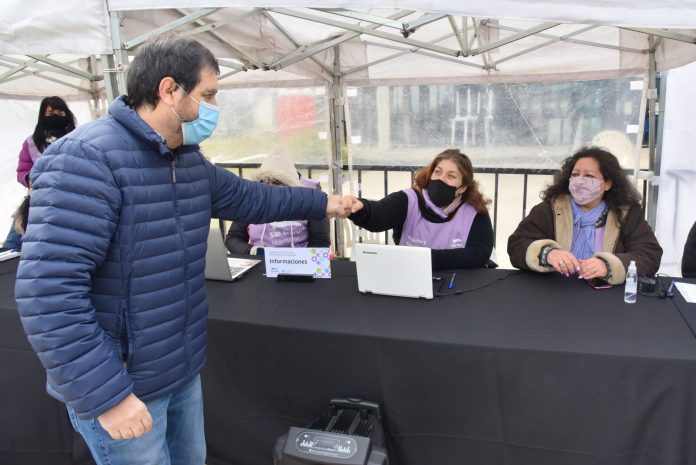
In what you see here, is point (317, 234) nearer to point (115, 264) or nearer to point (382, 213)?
point (382, 213)

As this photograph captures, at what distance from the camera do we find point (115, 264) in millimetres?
1062

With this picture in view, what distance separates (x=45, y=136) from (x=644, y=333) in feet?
12.8

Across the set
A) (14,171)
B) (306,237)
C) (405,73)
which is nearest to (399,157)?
(405,73)

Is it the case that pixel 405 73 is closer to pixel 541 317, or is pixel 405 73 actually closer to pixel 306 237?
pixel 306 237

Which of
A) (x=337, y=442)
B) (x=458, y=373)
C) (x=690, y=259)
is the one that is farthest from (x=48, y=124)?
(x=690, y=259)

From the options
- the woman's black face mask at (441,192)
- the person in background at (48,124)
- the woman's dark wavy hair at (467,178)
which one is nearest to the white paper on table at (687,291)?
the woman's dark wavy hair at (467,178)

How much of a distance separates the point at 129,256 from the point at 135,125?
295 millimetres

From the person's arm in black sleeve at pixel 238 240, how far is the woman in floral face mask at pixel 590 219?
1.49 m

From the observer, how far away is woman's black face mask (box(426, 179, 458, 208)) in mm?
2322

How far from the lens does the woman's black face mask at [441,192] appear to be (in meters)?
2.32

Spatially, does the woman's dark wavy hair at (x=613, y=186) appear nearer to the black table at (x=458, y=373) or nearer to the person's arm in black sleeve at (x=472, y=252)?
the person's arm in black sleeve at (x=472, y=252)

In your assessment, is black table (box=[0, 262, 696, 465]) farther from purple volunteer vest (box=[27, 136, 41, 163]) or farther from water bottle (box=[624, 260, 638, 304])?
purple volunteer vest (box=[27, 136, 41, 163])

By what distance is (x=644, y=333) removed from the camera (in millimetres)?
1457

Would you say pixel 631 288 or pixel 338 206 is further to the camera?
pixel 338 206
